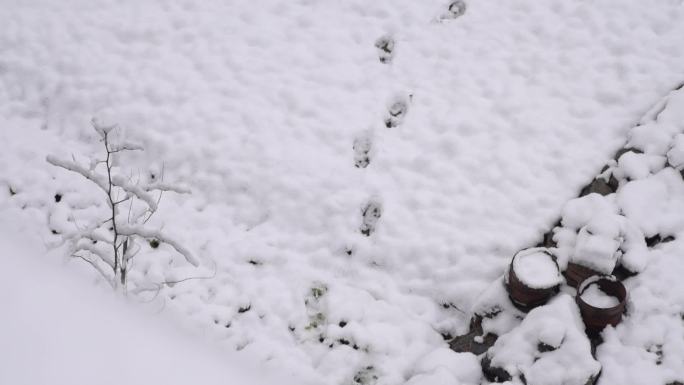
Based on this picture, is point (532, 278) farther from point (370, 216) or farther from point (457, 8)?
point (457, 8)

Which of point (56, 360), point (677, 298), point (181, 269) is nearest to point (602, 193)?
point (677, 298)

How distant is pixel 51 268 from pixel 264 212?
138 centimetres

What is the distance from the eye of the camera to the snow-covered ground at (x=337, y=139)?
3.29 metres

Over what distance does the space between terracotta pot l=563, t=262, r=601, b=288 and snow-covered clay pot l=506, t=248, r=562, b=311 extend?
0.41 ft

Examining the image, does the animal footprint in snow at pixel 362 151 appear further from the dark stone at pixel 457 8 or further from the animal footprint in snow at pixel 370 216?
the dark stone at pixel 457 8

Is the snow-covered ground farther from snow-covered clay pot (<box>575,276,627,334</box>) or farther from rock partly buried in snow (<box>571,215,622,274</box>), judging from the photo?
rock partly buried in snow (<box>571,215,622,274</box>)

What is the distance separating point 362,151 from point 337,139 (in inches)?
8.1

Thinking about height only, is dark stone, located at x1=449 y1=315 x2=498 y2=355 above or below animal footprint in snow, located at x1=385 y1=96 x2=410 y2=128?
below

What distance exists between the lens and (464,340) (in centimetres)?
315

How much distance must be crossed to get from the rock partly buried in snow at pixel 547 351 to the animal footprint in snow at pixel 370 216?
1096mm

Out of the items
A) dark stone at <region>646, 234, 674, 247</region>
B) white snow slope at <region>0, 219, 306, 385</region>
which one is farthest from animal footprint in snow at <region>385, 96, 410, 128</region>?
white snow slope at <region>0, 219, 306, 385</region>

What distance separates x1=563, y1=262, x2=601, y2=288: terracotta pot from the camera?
3.08 meters

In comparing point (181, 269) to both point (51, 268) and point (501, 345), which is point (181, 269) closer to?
point (51, 268)

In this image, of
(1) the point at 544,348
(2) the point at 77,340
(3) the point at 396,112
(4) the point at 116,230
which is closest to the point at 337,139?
(3) the point at 396,112
